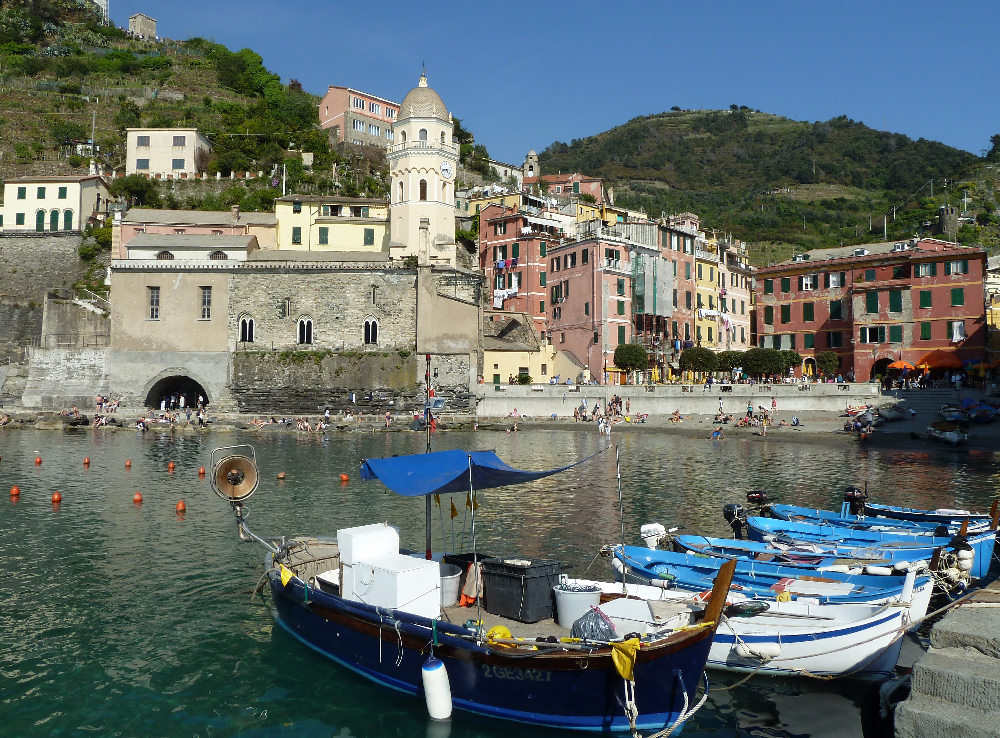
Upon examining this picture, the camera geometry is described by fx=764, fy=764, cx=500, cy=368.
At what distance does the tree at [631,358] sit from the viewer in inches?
2299

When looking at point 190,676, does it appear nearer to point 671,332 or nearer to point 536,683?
point 536,683

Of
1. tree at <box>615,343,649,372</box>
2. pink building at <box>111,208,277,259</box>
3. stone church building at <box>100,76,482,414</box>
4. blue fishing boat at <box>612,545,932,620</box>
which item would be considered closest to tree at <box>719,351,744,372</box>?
tree at <box>615,343,649,372</box>

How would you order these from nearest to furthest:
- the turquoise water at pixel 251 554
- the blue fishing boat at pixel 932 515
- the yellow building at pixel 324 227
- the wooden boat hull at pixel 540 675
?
1. the wooden boat hull at pixel 540 675
2. the turquoise water at pixel 251 554
3. the blue fishing boat at pixel 932 515
4. the yellow building at pixel 324 227

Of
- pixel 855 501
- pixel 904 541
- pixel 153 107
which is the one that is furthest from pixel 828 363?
pixel 153 107

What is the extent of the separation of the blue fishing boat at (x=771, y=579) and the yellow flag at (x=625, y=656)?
2.89 metres

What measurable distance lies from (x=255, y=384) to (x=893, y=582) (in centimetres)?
5160

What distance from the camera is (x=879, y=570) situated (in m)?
13.7

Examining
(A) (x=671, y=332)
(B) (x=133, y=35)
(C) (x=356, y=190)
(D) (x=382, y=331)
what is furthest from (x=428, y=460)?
(B) (x=133, y=35)

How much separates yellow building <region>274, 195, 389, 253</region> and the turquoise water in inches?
1135

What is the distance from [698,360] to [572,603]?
2032 inches

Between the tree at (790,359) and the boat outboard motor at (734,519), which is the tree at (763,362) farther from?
the boat outboard motor at (734,519)

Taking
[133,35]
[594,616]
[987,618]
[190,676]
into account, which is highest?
[133,35]

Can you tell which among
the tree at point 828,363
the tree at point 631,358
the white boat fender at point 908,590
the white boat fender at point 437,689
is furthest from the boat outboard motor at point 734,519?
the tree at point 828,363

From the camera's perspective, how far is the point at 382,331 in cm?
5906
